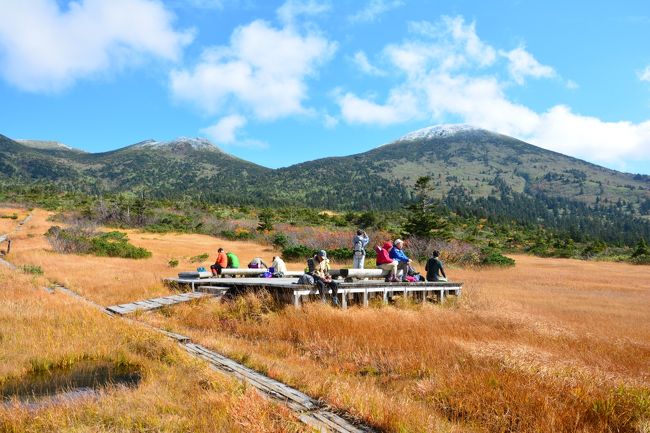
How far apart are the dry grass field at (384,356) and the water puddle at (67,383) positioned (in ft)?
0.89

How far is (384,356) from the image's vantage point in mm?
8180

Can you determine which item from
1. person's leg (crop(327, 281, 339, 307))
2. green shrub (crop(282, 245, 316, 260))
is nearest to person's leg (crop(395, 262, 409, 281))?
person's leg (crop(327, 281, 339, 307))

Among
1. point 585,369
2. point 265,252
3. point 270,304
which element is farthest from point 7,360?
point 265,252

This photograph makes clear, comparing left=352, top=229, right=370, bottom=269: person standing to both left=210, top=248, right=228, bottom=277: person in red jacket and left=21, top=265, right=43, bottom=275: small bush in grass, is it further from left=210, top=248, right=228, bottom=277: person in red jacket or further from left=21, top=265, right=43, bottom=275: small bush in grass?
left=21, top=265, right=43, bottom=275: small bush in grass

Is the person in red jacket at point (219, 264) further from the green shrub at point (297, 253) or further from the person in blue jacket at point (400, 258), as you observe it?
the green shrub at point (297, 253)

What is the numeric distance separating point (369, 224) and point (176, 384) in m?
49.4

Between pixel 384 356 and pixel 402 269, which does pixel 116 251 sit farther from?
pixel 384 356

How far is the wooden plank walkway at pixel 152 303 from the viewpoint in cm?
1088

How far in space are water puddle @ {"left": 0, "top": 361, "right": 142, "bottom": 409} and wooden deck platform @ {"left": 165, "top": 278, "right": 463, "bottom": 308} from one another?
5.34 m

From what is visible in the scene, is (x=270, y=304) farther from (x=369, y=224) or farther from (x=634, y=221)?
(x=634, y=221)

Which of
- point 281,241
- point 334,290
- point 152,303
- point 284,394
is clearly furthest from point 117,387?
point 281,241

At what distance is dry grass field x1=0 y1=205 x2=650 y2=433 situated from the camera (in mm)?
5102

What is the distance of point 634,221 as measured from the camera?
11831 cm

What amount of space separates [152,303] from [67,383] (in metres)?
5.41
